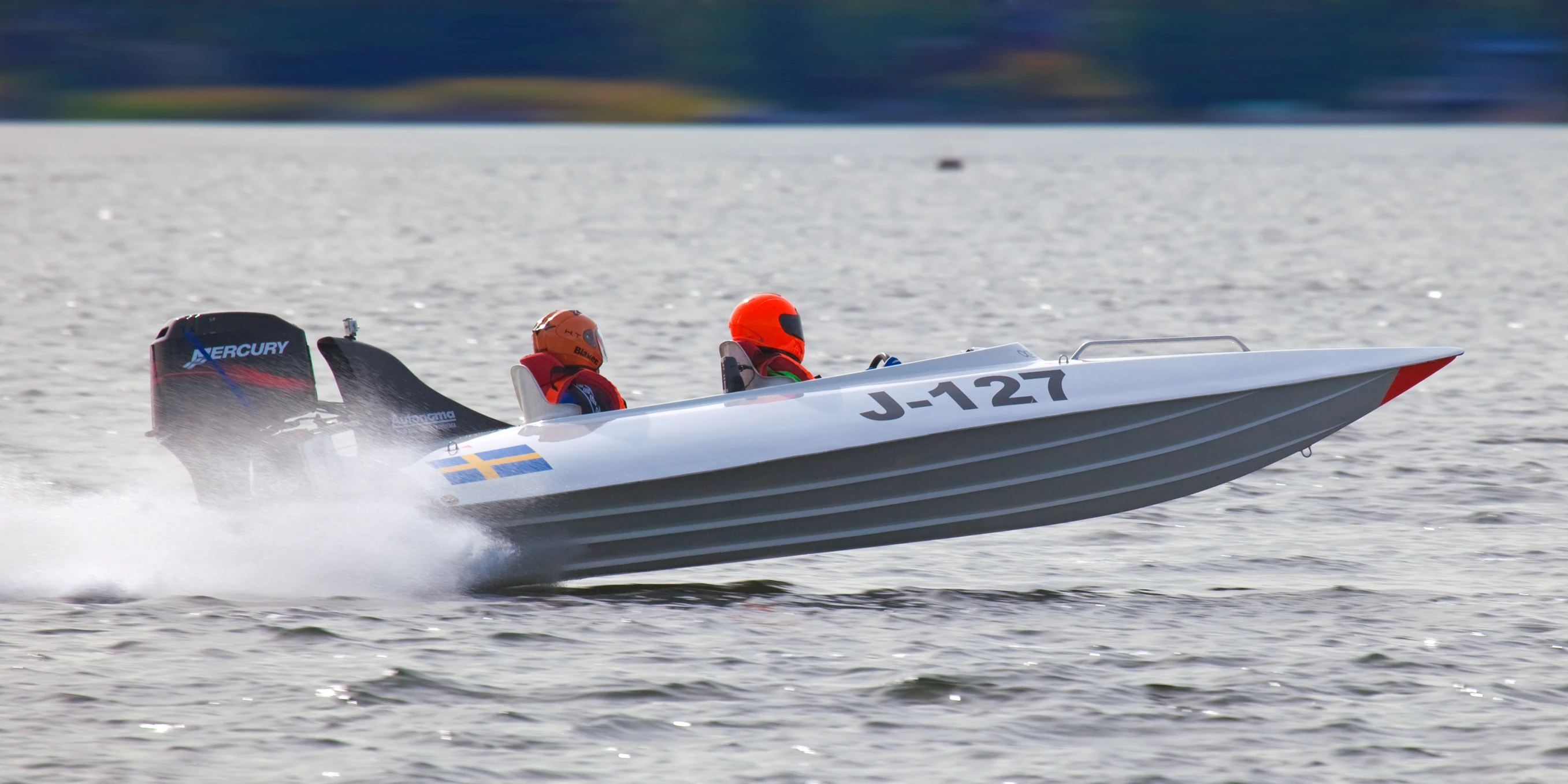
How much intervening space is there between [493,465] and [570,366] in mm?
592

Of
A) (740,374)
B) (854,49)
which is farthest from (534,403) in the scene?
(854,49)

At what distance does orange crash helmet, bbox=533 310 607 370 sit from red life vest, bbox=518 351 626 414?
0.03 m

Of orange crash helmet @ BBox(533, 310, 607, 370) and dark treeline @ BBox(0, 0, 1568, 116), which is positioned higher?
dark treeline @ BBox(0, 0, 1568, 116)

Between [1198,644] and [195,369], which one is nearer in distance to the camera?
[1198,644]

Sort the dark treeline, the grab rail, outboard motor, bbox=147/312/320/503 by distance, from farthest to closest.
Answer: the dark treeline < outboard motor, bbox=147/312/320/503 < the grab rail

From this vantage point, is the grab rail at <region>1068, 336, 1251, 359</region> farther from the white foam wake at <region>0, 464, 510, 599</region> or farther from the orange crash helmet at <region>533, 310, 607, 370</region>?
the white foam wake at <region>0, 464, 510, 599</region>

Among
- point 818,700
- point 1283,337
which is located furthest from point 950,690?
point 1283,337

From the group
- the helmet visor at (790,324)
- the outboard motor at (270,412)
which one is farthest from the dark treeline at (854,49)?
the outboard motor at (270,412)

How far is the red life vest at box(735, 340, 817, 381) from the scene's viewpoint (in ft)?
26.1

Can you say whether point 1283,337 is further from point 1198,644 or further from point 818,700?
point 818,700

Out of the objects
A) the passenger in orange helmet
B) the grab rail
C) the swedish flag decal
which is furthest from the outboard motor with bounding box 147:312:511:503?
the grab rail

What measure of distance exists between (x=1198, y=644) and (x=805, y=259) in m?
19.6

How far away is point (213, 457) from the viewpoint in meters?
7.66


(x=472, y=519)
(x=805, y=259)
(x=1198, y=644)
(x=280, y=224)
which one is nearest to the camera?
(x=1198, y=644)
